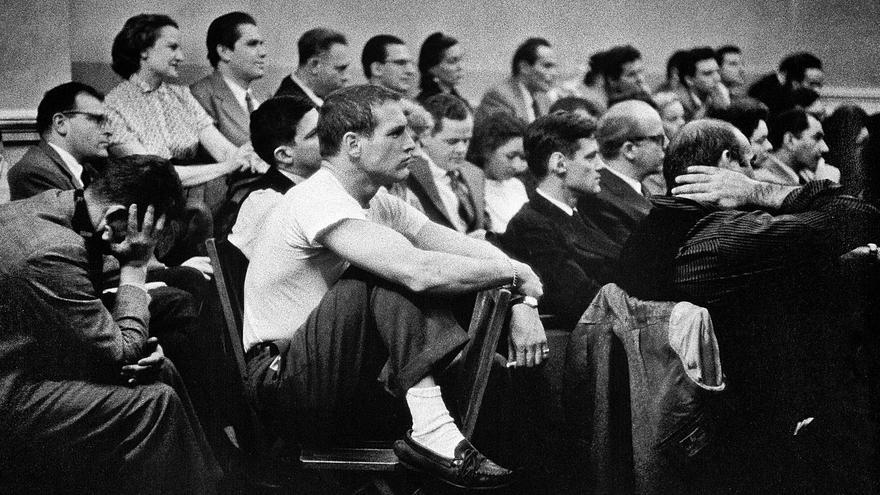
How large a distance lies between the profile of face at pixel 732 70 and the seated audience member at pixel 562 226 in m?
1.00

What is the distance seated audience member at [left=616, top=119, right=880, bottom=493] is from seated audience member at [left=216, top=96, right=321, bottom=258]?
110 cm

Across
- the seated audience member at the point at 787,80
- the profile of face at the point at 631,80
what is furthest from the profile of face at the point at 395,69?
the seated audience member at the point at 787,80

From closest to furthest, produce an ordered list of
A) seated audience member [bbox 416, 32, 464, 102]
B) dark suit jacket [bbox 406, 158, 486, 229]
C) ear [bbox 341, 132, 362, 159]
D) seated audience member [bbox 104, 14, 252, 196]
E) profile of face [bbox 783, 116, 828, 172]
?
ear [bbox 341, 132, 362, 159] → seated audience member [bbox 104, 14, 252, 196] → dark suit jacket [bbox 406, 158, 486, 229] → profile of face [bbox 783, 116, 828, 172] → seated audience member [bbox 416, 32, 464, 102]

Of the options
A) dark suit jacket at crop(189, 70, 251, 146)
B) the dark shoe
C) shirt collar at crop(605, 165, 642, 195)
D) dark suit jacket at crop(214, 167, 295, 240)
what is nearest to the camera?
the dark shoe

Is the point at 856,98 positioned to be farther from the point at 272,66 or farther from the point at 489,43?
the point at 272,66

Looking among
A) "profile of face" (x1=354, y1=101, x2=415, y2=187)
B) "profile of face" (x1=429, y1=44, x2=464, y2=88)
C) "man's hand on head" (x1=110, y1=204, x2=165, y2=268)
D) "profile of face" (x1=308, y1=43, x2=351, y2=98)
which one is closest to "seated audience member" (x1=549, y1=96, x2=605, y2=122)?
"profile of face" (x1=429, y1=44, x2=464, y2=88)

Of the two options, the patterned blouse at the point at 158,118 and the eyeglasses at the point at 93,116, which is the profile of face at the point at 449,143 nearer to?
the patterned blouse at the point at 158,118

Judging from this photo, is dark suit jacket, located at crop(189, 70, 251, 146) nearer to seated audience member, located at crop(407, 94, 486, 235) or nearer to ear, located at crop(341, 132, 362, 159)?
seated audience member, located at crop(407, 94, 486, 235)

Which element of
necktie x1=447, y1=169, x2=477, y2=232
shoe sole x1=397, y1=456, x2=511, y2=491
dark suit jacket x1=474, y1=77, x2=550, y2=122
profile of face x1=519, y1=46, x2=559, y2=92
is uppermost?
profile of face x1=519, y1=46, x2=559, y2=92

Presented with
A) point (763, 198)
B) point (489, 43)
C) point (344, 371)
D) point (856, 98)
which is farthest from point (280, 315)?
point (856, 98)

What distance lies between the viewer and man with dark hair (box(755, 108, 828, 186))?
162 inches

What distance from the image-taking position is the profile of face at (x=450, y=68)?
454 centimetres

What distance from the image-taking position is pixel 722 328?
3268 millimetres

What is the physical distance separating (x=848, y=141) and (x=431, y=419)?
2446 millimetres
